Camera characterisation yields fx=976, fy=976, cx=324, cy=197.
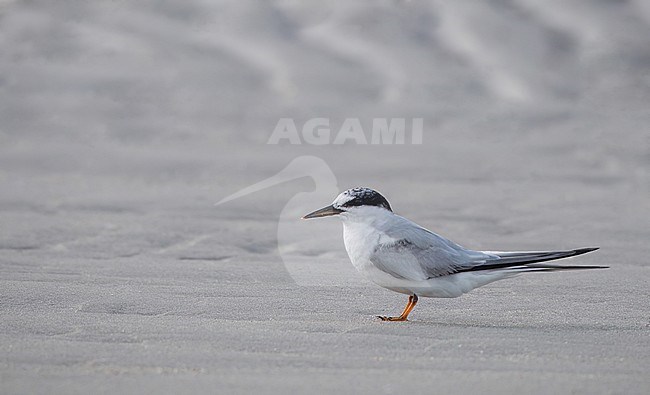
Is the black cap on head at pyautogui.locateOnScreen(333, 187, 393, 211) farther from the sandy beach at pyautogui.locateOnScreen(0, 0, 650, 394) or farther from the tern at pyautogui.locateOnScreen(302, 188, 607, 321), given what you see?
the sandy beach at pyautogui.locateOnScreen(0, 0, 650, 394)

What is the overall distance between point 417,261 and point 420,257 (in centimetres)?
2

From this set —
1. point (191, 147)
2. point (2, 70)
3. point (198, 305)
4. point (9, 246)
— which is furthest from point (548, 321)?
point (2, 70)

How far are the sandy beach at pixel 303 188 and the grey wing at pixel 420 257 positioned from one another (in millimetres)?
204

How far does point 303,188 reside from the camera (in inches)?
305

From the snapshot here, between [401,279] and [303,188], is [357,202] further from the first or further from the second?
[303,188]

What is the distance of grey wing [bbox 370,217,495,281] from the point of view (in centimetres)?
380

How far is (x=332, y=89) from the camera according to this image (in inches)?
369

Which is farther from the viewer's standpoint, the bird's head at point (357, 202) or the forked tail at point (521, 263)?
the bird's head at point (357, 202)

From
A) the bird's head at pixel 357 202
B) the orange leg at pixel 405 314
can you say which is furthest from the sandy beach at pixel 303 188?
the bird's head at pixel 357 202

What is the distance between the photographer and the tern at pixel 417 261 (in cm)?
378

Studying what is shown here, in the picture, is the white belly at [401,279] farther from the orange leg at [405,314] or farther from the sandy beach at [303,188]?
the sandy beach at [303,188]

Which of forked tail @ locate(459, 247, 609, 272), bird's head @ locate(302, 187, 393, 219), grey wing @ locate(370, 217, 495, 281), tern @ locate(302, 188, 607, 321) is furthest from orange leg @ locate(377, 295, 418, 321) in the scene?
bird's head @ locate(302, 187, 393, 219)

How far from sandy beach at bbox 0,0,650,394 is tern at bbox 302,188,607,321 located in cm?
15

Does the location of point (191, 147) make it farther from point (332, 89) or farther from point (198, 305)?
point (198, 305)
